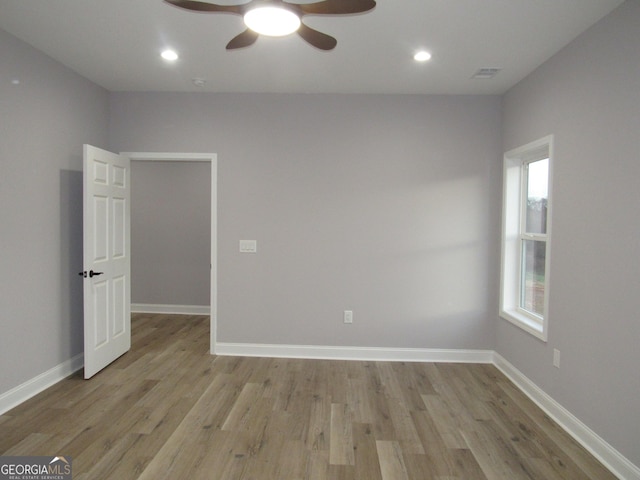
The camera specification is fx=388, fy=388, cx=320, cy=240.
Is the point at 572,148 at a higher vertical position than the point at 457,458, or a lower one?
higher

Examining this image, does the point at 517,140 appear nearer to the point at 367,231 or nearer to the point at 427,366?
the point at 367,231

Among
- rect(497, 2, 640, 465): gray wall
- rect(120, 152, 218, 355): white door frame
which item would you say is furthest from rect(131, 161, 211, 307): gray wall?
rect(497, 2, 640, 465): gray wall

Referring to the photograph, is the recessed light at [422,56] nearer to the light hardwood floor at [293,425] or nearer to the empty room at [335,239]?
the empty room at [335,239]

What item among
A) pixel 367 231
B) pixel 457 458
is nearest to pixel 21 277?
pixel 367 231

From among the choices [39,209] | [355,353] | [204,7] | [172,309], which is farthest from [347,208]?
[172,309]

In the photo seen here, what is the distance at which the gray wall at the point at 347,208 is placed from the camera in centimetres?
396

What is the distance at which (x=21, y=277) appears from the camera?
2.94 meters

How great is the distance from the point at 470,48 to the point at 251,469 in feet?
10.5

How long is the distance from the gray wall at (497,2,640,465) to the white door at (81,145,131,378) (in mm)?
3782

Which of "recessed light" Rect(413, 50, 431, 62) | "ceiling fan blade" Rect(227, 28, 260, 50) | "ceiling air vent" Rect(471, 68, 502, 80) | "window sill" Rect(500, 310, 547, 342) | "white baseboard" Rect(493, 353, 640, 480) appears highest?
"ceiling air vent" Rect(471, 68, 502, 80)

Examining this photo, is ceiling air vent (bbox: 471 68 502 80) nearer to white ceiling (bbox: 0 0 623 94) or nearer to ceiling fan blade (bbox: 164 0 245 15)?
white ceiling (bbox: 0 0 623 94)

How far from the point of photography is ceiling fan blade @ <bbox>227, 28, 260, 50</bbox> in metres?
2.13

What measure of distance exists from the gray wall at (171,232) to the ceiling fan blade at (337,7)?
4.20m

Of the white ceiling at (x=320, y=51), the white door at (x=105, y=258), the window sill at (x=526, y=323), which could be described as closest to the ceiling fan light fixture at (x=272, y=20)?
the white ceiling at (x=320, y=51)
